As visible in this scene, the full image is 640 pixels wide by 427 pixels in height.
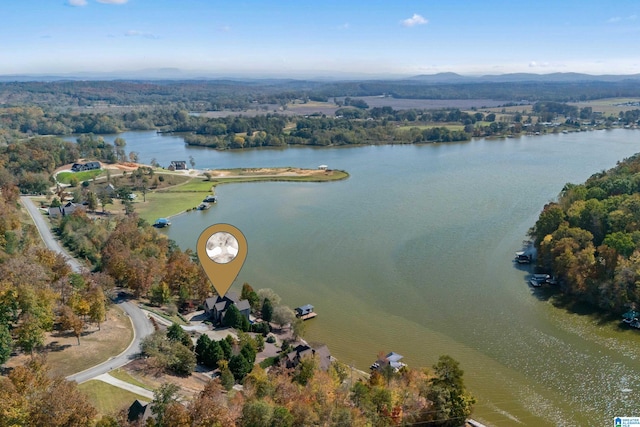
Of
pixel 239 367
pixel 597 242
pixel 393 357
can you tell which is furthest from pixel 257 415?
pixel 597 242

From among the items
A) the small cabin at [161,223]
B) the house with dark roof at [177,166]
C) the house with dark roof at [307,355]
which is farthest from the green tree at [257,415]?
the house with dark roof at [177,166]

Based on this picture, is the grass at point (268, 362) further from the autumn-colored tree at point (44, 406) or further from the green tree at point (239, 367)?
the autumn-colored tree at point (44, 406)

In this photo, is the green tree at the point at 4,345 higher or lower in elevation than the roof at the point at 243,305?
higher

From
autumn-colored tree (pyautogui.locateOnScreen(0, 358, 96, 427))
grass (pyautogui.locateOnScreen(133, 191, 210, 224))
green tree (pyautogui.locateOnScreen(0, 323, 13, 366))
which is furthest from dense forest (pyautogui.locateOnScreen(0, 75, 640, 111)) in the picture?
autumn-colored tree (pyautogui.locateOnScreen(0, 358, 96, 427))

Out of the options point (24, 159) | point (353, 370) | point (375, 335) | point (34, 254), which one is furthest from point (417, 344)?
point (24, 159)

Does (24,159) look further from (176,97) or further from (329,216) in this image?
(176,97)

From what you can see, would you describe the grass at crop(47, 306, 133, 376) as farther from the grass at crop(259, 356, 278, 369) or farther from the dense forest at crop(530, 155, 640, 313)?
the dense forest at crop(530, 155, 640, 313)
